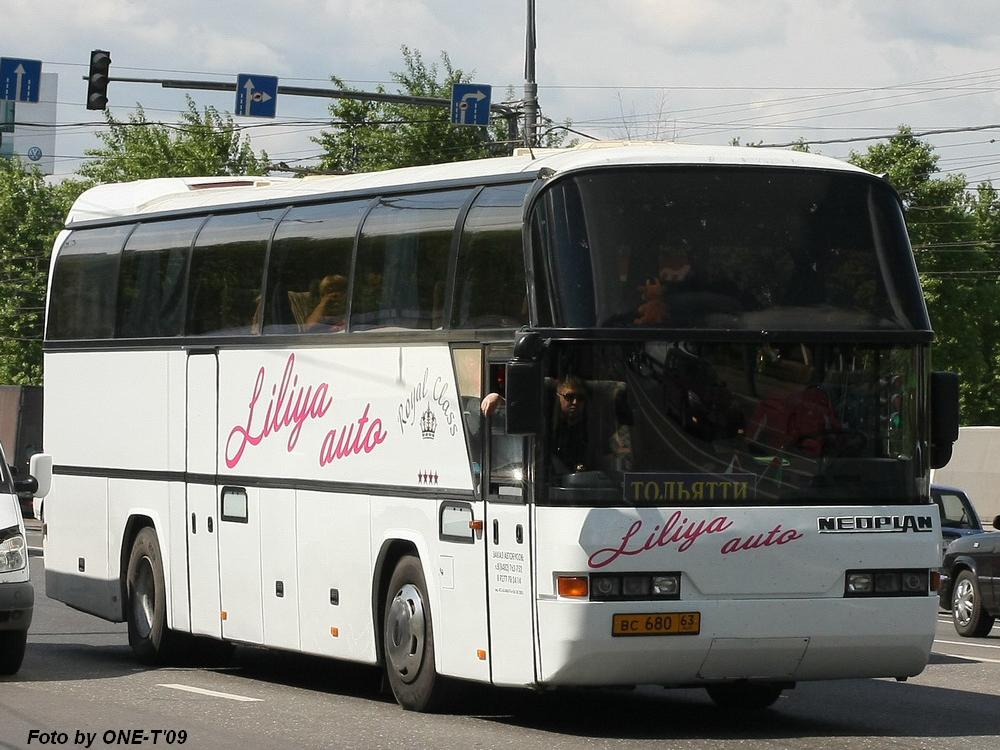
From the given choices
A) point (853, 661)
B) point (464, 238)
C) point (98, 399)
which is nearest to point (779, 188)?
point (464, 238)

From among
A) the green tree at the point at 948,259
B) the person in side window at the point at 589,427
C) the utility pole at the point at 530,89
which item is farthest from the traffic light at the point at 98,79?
the green tree at the point at 948,259

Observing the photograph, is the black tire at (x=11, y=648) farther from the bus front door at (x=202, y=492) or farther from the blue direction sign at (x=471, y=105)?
the blue direction sign at (x=471, y=105)

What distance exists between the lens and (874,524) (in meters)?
11.5

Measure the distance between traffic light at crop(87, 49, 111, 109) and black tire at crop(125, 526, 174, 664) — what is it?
38.6 ft

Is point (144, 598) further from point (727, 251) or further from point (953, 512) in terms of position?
point (953, 512)

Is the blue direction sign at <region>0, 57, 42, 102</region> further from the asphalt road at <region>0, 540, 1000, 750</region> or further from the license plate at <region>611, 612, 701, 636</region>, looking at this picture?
the license plate at <region>611, 612, 701, 636</region>

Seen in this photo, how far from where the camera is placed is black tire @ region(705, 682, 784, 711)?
13.0 m

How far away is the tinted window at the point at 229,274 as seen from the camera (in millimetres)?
14906

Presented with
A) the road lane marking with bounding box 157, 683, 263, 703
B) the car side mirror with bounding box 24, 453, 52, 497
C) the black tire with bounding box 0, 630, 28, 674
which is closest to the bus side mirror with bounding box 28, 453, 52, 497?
the car side mirror with bounding box 24, 453, 52, 497

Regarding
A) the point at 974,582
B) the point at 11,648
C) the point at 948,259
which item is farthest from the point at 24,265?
the point at 11,648

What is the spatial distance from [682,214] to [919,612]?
2.70 metres

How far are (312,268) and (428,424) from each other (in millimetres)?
2079

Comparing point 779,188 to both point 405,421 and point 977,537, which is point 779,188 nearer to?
point 405,421

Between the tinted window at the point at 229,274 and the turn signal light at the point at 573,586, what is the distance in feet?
15.3
